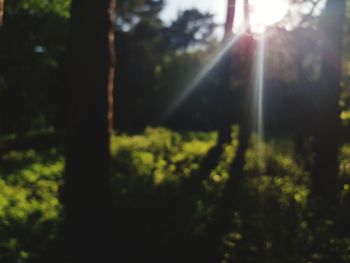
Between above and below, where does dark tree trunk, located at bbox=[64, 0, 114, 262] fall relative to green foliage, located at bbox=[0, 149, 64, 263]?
above

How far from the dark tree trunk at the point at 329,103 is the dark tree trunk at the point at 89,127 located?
4.81 m

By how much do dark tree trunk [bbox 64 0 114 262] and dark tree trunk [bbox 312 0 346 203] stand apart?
481 centimetres

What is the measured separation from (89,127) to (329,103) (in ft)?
17.6

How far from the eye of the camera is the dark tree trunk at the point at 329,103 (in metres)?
9.81

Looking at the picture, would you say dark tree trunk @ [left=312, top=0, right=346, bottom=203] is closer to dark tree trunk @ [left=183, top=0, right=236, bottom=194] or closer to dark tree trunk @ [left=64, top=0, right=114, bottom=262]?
dark tree trunk @ [left=183, top=0, right=236, bottom=194]

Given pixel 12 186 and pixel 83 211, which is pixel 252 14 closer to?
pixel 12 186

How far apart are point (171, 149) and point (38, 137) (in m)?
9.00

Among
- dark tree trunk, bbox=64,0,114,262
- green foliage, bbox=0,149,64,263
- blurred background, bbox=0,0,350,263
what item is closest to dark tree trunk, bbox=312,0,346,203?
blurred background, bbox=0,0,350,263

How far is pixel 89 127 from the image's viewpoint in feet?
22.4

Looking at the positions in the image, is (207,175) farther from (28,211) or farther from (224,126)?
(224,126)

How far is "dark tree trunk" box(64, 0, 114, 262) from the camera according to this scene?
6.74m

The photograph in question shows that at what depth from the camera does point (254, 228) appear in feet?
23.9

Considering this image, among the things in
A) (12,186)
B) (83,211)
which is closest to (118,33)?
(12,186)

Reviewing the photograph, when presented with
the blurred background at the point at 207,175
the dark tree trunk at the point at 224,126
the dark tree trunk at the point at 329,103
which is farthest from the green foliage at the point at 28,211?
the dark tree trunk at the point at 329,103
